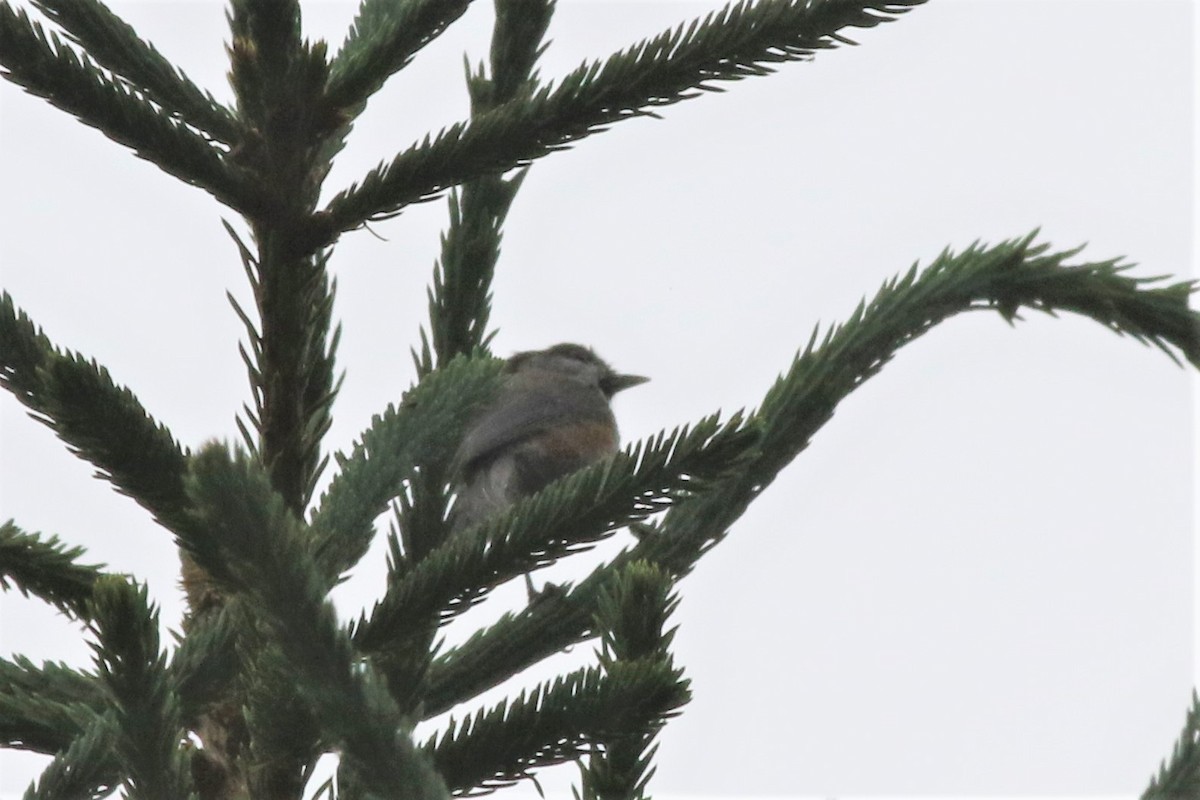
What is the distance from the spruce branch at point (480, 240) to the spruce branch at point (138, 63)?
0.79m

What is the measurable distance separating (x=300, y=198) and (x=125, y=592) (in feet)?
2.54

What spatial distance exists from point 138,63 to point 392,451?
1.96ft

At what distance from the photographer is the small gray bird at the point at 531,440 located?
462 centimetres

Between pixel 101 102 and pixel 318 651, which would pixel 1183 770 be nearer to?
pixel 318 651

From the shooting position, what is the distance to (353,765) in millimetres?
1230

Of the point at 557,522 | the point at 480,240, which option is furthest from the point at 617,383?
the point at 557,522

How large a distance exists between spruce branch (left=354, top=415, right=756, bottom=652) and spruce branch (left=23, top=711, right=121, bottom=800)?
0.31 m

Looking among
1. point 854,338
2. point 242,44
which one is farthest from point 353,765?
point 854,338

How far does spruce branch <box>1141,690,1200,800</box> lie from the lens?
1.51 m

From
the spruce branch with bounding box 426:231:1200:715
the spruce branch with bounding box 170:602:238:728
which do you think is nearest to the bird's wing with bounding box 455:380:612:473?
the spruce branch with bounding box 426:231:1200:715

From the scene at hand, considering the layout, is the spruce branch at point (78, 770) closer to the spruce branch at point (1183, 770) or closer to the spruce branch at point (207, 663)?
the spruce branch at point (207, 663)

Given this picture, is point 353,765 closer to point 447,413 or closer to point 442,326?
point 447,413

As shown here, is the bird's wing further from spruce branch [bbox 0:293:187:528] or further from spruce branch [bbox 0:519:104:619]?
spruce branch [bbox 0:293:187:528]

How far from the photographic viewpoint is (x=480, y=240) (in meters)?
2.54
